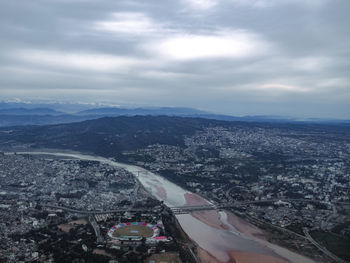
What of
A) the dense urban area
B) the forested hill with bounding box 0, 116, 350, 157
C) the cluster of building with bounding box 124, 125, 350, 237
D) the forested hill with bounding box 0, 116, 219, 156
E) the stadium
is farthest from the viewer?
the forested hill with bounding box 0, 116, 219, 156

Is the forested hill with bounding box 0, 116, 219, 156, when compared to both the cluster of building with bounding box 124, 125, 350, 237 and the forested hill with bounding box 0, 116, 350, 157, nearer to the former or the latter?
the forested hill with bounding box 0, 116, 350, 157

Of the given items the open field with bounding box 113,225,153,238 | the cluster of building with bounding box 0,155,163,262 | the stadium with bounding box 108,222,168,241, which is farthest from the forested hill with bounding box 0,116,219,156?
the open field with bounding box 113,225,153,238

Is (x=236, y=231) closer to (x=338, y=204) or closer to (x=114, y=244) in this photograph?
(x=114, y=244)

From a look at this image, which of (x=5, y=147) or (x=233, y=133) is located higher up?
(x=233, y=133)

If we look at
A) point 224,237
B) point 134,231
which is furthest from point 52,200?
point 224,237

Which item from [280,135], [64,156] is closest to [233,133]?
[280,135]

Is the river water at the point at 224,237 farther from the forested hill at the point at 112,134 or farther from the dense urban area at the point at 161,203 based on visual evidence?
the forested hill at the point at 112,134

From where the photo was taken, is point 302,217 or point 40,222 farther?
point 302,217
